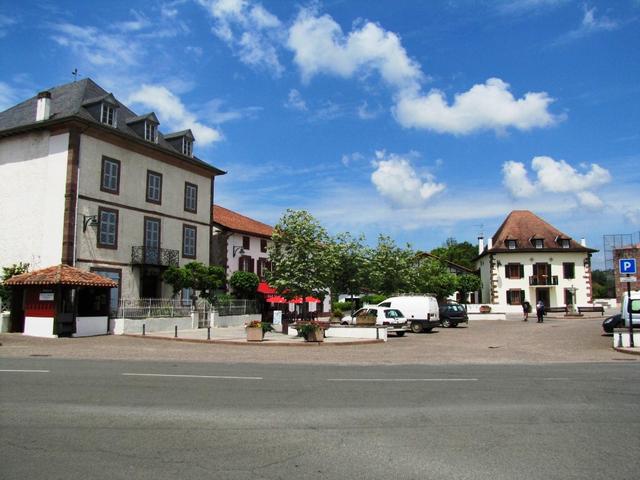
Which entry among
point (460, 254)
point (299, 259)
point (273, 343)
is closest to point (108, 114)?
point (299, 259)

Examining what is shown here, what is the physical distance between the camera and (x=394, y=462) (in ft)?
18.4

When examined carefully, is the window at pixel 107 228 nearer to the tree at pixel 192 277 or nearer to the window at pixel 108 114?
the tree at pixel 192 277

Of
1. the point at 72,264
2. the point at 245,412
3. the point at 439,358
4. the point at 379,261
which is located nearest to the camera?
the point at 245,412

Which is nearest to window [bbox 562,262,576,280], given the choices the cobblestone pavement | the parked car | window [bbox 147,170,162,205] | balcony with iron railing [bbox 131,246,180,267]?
the cobblestone pavement

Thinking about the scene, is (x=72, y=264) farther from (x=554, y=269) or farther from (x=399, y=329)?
(x=554, y=269)

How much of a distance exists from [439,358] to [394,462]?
41.4 ft

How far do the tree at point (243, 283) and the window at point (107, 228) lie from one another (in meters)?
9.84

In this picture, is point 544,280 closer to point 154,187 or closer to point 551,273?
point 551,273

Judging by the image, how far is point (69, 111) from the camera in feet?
101

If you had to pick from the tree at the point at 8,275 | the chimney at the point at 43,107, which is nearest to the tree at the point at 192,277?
the tree at the point at 8,275

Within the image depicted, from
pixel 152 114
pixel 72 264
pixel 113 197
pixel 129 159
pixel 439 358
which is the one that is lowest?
pixel 439 358

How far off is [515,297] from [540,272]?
4.02 metres

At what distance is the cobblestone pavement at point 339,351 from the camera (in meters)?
17.3

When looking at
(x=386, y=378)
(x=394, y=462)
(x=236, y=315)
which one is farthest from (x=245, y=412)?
(x=236, y=315)
